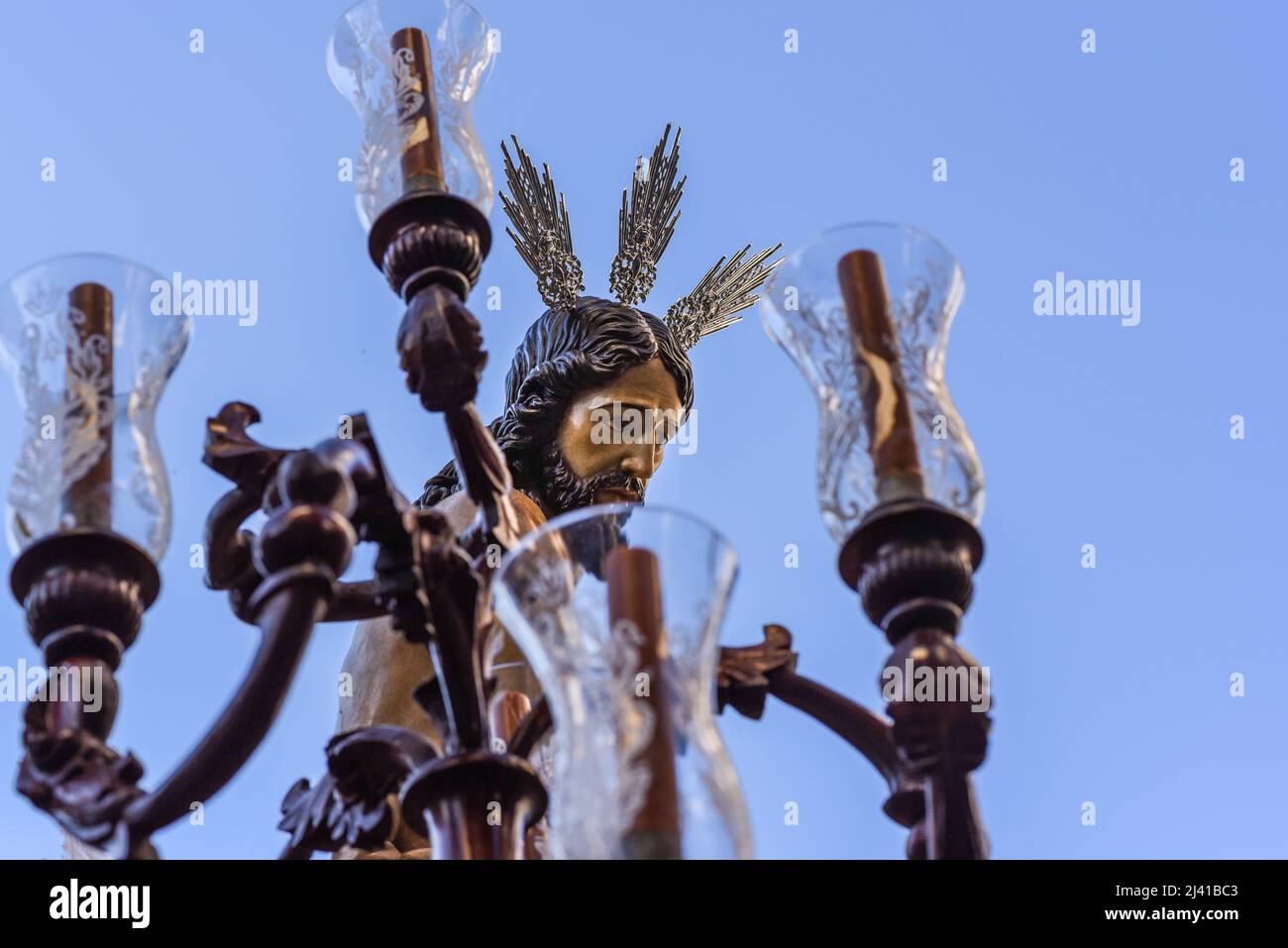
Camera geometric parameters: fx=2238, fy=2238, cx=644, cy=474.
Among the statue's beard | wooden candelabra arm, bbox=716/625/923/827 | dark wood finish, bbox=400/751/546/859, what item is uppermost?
the statue's beard

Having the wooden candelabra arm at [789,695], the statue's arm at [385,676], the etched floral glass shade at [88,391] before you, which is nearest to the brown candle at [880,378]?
the wooden candelabra arm at [789,695]

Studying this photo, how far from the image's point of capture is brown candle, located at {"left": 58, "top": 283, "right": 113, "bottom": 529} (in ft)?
7.33

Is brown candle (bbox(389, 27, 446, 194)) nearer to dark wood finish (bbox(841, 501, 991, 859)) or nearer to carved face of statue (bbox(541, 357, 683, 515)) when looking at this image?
dark wood finish (bbox(841, 501, 991, 859))

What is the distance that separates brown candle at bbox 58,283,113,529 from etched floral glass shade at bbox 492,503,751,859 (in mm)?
496

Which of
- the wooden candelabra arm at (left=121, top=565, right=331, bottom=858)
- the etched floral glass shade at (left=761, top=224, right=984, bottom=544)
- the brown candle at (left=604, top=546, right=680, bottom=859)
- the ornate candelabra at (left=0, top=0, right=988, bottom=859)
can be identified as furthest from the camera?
the etched floral glass shade at (left=761, top=224, right=984, bottom=544)

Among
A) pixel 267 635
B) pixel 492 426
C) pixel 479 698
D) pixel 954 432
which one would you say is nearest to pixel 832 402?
pixel 954 432

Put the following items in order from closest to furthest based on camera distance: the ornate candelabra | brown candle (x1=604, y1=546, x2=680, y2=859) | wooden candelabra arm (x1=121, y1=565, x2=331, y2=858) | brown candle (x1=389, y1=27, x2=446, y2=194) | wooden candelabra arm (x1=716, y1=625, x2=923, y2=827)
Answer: brown candle (x1=604, y1=546, x2=680, y2=859) < the ornate candelabra < wooden candelabra arm (x1=121, y1=565, x2=331, y2=858) < brown candle (x1=389, y1=27, x2=446, y2=194) < wooden candelabra arm (x1=716, y1=625, x2=923, y2=827)

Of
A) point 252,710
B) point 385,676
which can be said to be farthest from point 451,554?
point 385,676

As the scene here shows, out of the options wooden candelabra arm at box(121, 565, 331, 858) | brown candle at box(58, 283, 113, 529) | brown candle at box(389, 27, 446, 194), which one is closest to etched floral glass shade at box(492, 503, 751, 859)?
wooden candelabra arm at box(121, 565, 331, 858)

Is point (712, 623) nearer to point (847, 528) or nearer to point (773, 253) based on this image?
point (847, 528)

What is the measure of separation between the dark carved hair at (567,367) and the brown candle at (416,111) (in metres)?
1.08

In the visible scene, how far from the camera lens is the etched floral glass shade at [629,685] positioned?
1.79 metres

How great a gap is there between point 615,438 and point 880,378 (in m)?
1.39

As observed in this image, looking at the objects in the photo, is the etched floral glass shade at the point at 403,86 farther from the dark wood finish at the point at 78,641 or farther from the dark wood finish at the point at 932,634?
the dark wood finish at the point at 932,634
